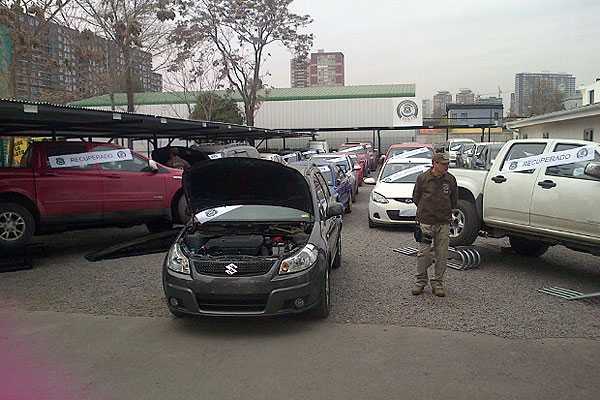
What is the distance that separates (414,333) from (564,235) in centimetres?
288

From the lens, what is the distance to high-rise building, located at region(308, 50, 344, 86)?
207ft

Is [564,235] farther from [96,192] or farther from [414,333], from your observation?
[96,192]

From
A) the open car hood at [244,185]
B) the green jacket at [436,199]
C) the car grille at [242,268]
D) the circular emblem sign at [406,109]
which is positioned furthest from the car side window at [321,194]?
the circular emblem sign at [406,109]

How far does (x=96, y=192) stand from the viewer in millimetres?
10055

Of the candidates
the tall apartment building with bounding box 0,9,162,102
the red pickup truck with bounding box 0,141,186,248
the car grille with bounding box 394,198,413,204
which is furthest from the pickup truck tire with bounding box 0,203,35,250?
the tall apartment building with bounding box 0,9,162,102

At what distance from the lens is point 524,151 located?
8.22 metres

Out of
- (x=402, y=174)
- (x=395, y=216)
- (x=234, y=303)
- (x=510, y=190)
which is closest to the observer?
(x=234, y=303)

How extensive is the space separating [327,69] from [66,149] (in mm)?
57330

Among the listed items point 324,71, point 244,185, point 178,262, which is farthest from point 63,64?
point 324,71

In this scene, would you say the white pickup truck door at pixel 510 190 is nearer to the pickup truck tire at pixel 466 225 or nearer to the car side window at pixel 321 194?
the pickup truck tire at pixel 466 225

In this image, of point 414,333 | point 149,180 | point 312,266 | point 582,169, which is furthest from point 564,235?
point 149,180

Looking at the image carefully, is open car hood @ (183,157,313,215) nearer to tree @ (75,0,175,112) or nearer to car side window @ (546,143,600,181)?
car side window @ (546,143,600,181)

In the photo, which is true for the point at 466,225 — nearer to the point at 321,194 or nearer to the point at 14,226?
the point at 321,194

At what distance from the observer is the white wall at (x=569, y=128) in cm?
2261
